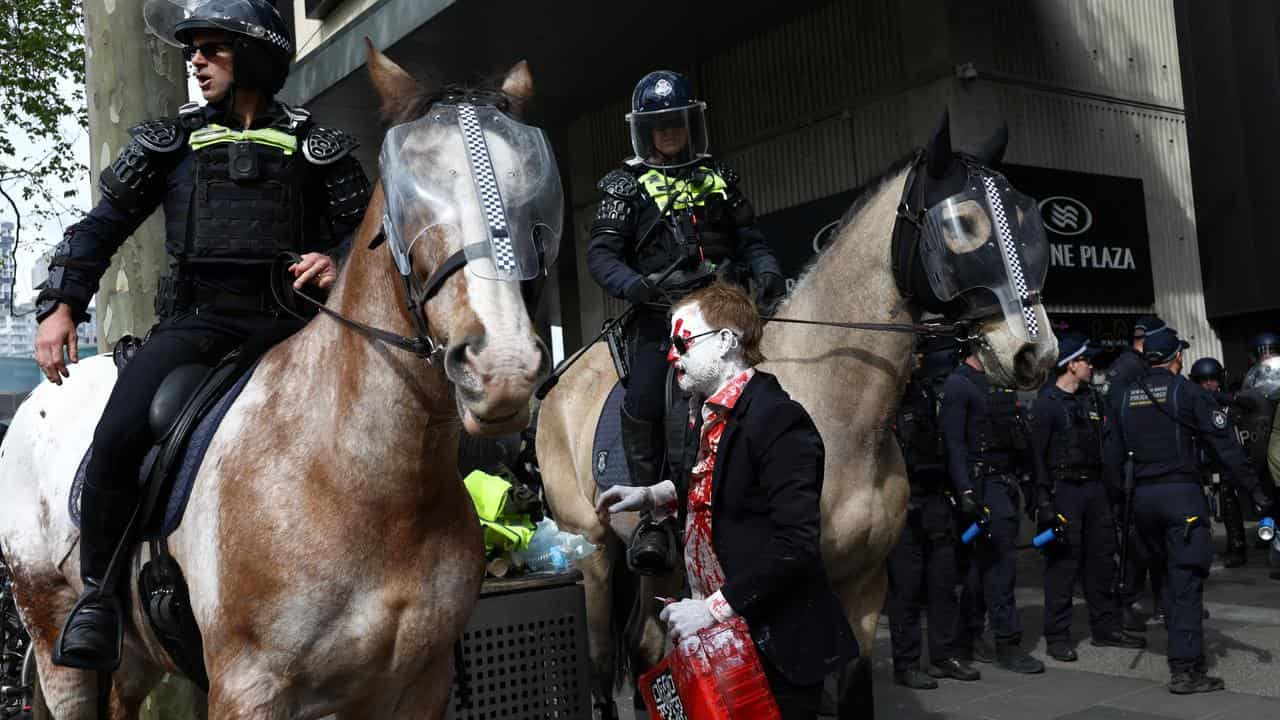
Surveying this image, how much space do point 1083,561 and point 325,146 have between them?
758 cm

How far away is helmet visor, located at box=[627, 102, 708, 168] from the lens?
5406 millimetres

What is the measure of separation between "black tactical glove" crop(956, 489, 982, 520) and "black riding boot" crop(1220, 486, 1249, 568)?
223 inches

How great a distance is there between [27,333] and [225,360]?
64.8 metres

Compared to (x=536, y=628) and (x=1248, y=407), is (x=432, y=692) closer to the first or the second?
(x=536, y=628)

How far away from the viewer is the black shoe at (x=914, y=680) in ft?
25.3

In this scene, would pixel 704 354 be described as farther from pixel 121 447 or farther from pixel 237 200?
pixel 121 447

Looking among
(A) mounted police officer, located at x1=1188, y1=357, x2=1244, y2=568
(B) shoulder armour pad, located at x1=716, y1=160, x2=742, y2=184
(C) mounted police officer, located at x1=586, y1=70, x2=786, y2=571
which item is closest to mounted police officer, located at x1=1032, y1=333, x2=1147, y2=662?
(A) mounted police officer, located at x1=1188, y1=357, x2=1244, y2=568

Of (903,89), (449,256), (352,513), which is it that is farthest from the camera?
(903,89)

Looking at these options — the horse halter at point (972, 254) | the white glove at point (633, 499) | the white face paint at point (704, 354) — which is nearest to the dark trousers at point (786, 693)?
the white glove at point (633, 499)

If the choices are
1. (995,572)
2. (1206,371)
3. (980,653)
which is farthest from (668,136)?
(1206,371)

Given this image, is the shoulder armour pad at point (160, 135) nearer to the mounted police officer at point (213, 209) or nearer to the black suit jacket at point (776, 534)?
the mounted police officer at point (213, 209)

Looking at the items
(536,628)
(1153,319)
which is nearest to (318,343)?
(536,628)

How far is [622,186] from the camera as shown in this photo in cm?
545

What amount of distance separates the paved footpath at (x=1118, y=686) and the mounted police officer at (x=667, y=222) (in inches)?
94.1
